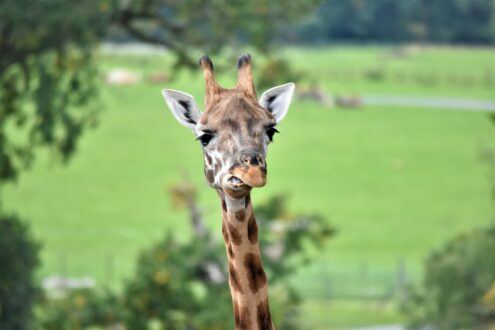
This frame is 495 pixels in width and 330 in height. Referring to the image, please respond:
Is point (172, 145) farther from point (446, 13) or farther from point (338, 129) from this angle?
point (446, 13)

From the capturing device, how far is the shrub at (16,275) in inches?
1083

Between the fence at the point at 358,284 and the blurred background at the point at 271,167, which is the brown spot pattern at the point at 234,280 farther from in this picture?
the fence at the point at 358,284

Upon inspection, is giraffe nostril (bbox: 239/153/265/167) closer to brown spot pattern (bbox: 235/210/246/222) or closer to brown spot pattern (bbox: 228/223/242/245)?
brown spot pattern (bbox: 235/210/246/222)

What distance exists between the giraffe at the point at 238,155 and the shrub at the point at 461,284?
20987 mm

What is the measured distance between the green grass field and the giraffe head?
37745mm

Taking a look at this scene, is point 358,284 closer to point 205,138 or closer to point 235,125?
point 205,138

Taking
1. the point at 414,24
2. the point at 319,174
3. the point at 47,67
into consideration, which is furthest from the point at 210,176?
the point at 414,24

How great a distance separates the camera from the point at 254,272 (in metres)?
10.2

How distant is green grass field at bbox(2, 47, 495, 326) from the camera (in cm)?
6166

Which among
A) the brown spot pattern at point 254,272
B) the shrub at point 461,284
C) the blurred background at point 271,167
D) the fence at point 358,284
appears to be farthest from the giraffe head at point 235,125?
the fence at point 358,284

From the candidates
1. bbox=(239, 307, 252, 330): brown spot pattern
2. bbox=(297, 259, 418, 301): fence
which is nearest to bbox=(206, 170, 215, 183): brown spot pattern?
bbox=(239, 307, 252, 330): brown spot pattern

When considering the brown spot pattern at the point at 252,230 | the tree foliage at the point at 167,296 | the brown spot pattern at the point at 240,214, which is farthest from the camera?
the tree foliage at the point at 167,296

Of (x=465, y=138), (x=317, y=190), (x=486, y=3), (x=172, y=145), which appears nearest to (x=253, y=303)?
(x=317, y=190)

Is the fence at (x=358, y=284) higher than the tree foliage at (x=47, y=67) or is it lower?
higher
